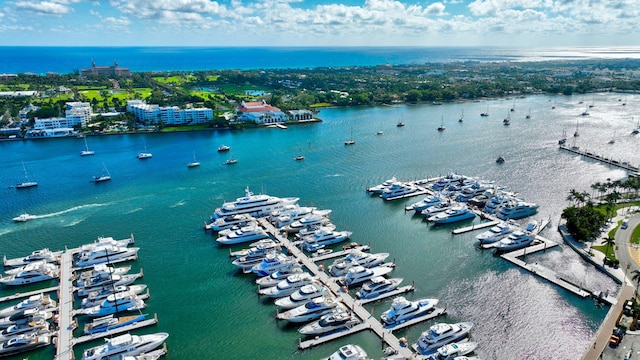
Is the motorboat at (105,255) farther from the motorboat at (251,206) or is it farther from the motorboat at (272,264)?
the motorboat at (272,264)

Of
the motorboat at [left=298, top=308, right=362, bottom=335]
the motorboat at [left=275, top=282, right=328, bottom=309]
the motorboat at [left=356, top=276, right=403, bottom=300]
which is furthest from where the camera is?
the motorboat at [left=356, top=276, right=403, bottom=300]

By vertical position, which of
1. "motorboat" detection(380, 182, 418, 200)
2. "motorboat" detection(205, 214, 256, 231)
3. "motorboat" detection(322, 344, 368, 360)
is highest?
"motorboat" detection(380, 182, 418, 200)

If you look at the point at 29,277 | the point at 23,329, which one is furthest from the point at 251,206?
the point at 23,329

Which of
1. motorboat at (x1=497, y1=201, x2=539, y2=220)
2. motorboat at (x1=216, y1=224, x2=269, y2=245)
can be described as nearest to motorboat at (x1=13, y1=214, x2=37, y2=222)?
motorboat at (x1=216, y1=224, x2=269, y2=245)

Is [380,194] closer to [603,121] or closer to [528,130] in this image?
[528,130]

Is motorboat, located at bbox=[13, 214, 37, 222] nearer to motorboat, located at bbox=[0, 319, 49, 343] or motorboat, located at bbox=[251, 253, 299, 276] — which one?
motorboat, located at bbox=[0, 319, 49, 343]

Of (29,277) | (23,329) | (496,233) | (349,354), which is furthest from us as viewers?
(496,233)

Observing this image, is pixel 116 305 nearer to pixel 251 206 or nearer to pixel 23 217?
pixel 251 206
